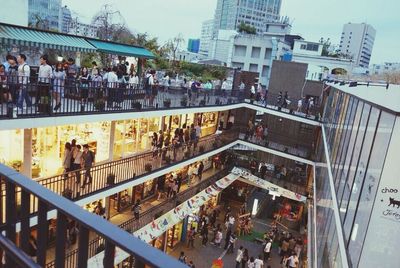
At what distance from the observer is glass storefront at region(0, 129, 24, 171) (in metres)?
11.3

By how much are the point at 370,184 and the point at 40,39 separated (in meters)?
10.3

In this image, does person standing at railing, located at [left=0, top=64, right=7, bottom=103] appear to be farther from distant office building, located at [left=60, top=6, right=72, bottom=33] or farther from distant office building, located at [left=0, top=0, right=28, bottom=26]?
distant office building, located at [left=60, top=6, right=72, bottom=33]

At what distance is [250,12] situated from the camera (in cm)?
14912

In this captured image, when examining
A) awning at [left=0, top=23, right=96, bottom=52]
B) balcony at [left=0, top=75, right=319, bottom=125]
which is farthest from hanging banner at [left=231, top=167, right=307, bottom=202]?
awning at [left=0, top=23, right=96, bottom=52]

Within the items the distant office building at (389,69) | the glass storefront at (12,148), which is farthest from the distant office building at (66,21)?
the distant office building at (389,69)

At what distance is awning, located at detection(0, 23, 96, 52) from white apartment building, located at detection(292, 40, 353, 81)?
1422 inches

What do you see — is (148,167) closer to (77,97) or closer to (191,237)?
(77,97)

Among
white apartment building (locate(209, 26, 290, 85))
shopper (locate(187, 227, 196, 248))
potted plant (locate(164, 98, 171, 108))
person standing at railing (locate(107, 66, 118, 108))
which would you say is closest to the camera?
person standing at railing (locate(107, 66, 118, 108))

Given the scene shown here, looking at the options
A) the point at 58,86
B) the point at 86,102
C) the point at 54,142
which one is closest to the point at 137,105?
the point at 86,102

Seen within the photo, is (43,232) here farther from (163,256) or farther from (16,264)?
(163,256)

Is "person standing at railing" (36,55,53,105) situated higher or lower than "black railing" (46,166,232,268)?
higher

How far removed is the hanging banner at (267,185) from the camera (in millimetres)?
22625

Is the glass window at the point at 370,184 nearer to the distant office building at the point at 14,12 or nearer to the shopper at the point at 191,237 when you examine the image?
the distant office building at the point at 14,12

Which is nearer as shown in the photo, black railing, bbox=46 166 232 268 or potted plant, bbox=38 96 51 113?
potted plant, bbox=38 96 51 113
